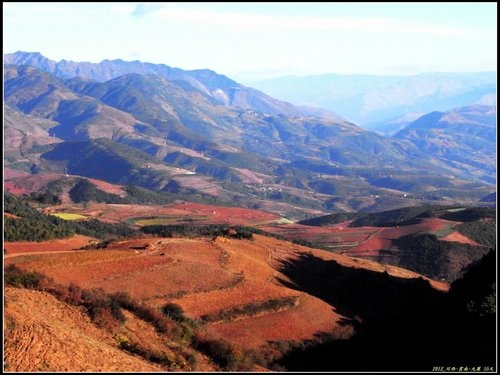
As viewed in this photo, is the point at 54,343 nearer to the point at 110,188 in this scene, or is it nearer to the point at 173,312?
the point at 173,312

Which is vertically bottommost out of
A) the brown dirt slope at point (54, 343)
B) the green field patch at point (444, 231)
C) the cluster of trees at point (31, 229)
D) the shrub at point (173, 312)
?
the green field patch at point (444, 231)

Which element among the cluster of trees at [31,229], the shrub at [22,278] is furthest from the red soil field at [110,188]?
the shrub at [22,278]

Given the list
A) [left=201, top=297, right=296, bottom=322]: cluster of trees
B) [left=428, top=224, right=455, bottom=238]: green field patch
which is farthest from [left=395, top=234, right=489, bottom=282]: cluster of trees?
[left=201, top=297, right=296, bottom=322]: cluster of trees

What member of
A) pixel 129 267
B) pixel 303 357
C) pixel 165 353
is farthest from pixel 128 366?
pixel 129 267

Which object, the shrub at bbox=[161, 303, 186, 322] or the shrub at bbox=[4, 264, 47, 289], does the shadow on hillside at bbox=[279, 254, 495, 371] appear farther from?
the shrub at bbox=[4, 264, 47, 289]

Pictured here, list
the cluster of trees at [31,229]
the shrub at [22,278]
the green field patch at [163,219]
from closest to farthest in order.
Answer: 1. the shrub at [22,278]
2. the cluster of trees at [31,229]
3. the green field patch at [163,219]

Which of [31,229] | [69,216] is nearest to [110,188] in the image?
[69,216]

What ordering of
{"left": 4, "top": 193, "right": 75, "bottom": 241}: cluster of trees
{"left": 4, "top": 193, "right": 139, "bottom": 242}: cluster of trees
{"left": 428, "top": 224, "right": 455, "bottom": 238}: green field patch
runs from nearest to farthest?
Result: {"left": 4, "top": 193, "right": 75, "bottom": 241}: cluster of trees
{"left": 4, "top": 193, "right": 139, "bottom": 242}: cluster of trees
{"left": 428, "top": 224, "right": 455, "bottom": 238}: green field patch

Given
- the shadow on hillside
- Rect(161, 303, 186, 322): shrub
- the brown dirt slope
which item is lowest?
the shadow on hillside

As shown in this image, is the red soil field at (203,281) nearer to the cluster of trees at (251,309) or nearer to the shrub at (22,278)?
the cluster of trees at (251,309)
